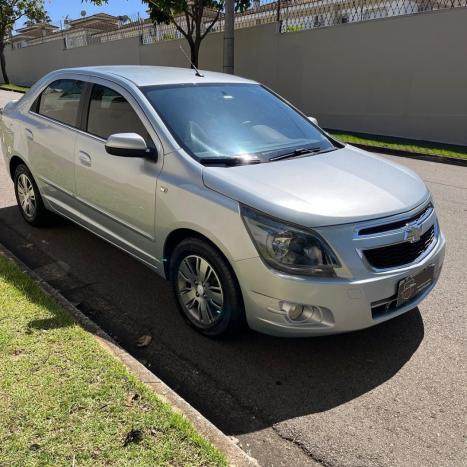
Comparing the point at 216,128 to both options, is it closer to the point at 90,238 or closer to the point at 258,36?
the point at 90,238

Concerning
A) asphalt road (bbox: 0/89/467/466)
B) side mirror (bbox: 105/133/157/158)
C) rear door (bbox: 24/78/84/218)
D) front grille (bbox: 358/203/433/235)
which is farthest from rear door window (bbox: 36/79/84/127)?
front grille (bbox: 358/203/433/235)

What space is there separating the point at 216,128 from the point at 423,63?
10852mm

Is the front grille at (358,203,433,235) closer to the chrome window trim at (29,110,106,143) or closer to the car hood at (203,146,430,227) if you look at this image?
the car hood at (203,146,430,227)

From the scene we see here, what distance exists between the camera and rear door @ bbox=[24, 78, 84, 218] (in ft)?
14.5

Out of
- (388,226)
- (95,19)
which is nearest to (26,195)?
(388,226)

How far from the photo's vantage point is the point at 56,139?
457 centimetres

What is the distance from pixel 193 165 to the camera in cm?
322

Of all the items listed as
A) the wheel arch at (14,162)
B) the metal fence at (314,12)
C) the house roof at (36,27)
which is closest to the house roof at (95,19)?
the house roof at (36,27)

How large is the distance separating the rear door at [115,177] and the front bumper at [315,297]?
3.29 ft

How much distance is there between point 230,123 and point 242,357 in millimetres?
1718

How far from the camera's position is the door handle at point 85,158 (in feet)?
13.5

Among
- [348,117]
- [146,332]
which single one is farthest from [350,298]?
[348,117]

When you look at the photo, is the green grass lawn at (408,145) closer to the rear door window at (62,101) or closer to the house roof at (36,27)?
the rear door window at (62,101)

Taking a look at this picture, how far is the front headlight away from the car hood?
0.06 m
